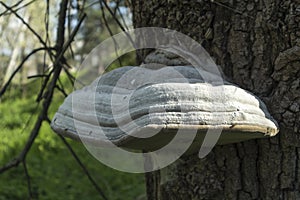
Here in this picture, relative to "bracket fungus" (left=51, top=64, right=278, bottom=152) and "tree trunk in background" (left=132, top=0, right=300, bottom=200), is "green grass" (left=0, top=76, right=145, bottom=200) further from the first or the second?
"bracket fungus" (left=51, top=64, right=278, bottom=152)

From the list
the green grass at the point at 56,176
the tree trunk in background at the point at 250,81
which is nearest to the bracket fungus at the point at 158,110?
the tree trunk in background at the point at 250,81

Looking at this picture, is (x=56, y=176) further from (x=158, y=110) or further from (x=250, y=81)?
(x=158, y=110)

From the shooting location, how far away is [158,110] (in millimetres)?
897

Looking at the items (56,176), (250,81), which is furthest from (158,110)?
(56,176)

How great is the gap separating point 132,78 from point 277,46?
1.18 feet

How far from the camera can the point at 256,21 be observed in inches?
48.3

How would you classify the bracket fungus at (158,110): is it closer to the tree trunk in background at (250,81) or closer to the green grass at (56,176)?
the tree trunk in background at (250,81)

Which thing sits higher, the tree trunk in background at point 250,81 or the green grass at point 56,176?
the tree trunk in background at point 250,81

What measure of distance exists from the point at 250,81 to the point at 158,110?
40 cm

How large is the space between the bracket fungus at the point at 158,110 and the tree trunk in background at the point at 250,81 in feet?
0.38

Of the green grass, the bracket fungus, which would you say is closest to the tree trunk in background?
the bracket fungus

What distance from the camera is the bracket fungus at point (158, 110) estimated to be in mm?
904

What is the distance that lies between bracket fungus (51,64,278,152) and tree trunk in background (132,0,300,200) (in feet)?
0.38

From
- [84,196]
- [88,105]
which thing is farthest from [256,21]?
[84,196]
